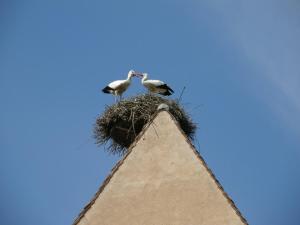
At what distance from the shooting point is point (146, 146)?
1091cm

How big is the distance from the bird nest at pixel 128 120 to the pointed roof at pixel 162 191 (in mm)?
2361

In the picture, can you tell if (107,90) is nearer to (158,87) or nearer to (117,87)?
(117,87)

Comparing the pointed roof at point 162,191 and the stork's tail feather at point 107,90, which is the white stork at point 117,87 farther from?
the pointed roof at point 162,191

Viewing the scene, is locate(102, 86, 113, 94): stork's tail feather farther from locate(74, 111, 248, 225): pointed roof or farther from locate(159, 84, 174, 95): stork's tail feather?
locate(74, 111, 248, 225): pointed roof

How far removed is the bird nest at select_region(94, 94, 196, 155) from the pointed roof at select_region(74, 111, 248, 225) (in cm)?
236

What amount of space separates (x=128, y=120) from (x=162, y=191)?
3.59 m

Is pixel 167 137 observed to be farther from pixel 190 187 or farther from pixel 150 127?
pixel 190 187

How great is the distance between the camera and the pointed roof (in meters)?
9.64

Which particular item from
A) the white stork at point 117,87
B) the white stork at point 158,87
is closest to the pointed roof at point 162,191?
the white stork at point 158,87

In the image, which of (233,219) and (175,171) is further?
(175,171)

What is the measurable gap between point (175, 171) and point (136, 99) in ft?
13.0

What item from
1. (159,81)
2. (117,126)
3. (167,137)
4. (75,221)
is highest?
(159,81)

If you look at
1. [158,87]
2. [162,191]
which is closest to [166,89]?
[158,87]

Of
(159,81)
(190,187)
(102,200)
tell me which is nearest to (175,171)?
(190,187)
